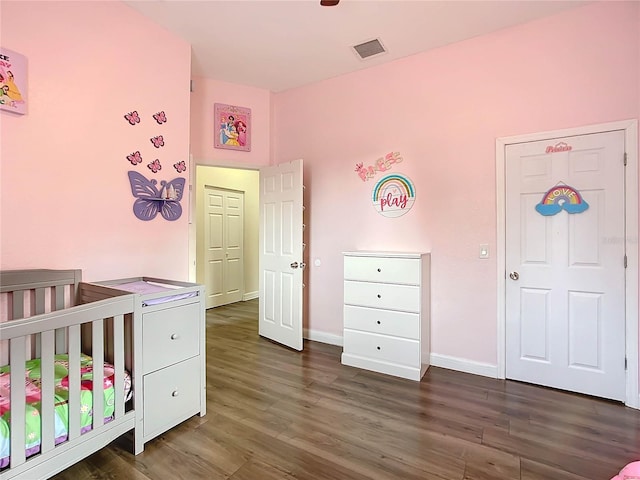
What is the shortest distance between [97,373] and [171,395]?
503 millimetres

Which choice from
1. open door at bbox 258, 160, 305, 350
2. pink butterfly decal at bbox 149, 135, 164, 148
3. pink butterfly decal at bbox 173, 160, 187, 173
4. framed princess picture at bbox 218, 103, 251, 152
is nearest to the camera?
pink butterfly decal at bbox 149, 135, 164, 148

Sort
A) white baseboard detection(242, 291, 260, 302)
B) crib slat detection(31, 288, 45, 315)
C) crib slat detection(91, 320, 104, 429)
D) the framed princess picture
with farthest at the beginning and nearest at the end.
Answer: white baseboard detection(242, 291, 260, 302)
the framed princess picture
crib slat detection(31, 288, 45, 315)
crib slat detection(91, 320, 104, 429)

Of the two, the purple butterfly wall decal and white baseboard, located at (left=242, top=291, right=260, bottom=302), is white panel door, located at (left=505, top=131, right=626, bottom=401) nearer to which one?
the purple butterfly wall decal

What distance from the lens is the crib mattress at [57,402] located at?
134 cm

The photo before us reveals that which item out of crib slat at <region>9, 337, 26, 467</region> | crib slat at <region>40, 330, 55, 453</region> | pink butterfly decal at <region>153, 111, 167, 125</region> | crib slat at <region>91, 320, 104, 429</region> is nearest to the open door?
pink butterfly decal at <region>153, 111, 167, 125</region>

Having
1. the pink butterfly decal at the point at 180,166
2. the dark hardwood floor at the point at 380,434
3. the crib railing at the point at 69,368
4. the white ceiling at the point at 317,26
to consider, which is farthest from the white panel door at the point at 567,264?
the crib railing at the point at 69,368

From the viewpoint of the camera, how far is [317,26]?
8.77 feet

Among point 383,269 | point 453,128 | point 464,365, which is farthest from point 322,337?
point 453,128

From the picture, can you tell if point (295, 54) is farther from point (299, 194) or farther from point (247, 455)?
point (247, 455)

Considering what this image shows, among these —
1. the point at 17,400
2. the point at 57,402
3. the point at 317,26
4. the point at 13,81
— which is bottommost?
the point at 57,402

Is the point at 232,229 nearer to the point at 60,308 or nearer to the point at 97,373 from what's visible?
the point at 60,308

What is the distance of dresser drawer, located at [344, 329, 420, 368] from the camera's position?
2.77 meters

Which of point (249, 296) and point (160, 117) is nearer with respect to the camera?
point (160, 117)

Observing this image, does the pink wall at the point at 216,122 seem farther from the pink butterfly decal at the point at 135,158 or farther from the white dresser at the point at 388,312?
the white dresser at the point at 388,312
